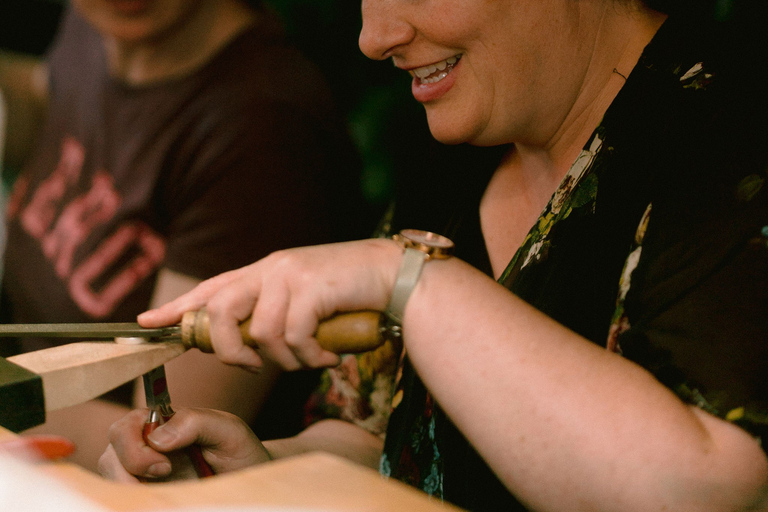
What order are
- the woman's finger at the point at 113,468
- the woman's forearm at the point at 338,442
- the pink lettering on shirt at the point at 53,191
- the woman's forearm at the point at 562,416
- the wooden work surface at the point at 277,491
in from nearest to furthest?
the wooden work surface at the point at 277,491, the woman's forearm at the point at 562,416, the woman's finger at the point at 113,468, the woman's forearm at the point at 338,442, the pink lettering on shirt at the point at 53,191

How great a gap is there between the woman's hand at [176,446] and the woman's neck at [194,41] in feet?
2.32

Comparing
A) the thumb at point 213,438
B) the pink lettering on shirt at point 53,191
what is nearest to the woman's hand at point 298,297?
the thumb at point 213,438

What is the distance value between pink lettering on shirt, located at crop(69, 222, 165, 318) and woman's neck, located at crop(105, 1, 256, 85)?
28 centimetres

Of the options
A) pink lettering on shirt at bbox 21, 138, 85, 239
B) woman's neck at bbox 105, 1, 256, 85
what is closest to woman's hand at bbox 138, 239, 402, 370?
woman's neck at bbox 105, 1, 256, 85

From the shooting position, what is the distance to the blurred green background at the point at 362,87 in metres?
1.33

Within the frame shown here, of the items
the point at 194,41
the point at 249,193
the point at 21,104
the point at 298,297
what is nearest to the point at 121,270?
the point at 249,193

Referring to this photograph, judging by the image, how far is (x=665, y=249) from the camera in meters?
0.54

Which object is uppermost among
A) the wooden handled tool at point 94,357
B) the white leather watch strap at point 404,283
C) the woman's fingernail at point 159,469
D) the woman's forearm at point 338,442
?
the white leather watch strap at point 404,283

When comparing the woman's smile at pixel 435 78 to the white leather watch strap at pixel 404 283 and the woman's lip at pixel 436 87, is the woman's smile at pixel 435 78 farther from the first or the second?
the white leather watch strap at pixel 404 283

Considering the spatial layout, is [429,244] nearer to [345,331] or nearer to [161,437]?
[345,331]

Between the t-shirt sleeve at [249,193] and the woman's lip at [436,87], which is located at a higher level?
the woman's lip at [436,87]

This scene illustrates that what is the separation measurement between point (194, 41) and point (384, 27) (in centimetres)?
57

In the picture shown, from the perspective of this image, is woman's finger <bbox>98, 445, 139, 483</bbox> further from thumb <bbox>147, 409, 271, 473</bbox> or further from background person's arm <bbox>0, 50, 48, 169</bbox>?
background person's arm <bbox>0, 50, 48, 169</bbox>

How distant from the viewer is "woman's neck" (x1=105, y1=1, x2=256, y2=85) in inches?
46.3
